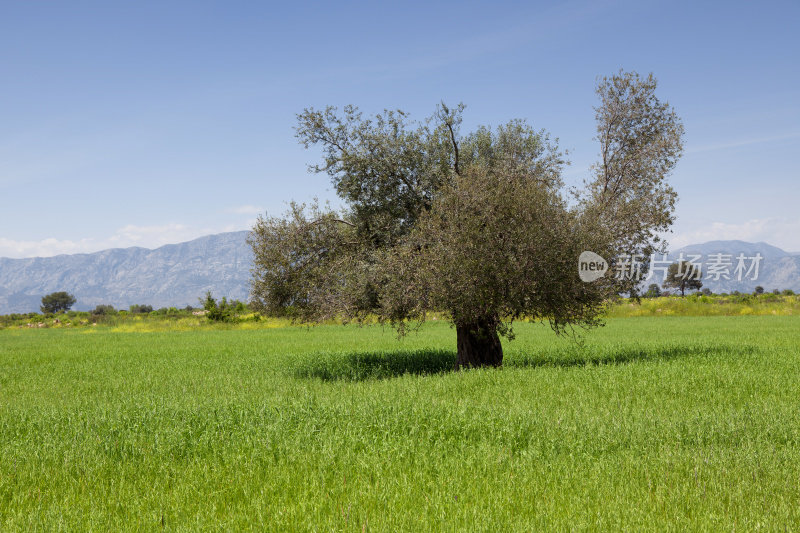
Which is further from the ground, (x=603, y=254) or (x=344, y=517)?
(x=603, y=254)

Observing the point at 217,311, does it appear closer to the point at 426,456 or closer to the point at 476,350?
the point at 476,350

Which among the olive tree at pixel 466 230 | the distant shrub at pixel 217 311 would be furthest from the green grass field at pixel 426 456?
the distant shrub at pixel 217 311

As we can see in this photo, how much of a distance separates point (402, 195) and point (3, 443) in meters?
13.4

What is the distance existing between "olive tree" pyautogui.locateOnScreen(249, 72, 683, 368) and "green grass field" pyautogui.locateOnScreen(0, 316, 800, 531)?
2.85 m

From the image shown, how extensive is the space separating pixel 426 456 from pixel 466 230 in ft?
29.7

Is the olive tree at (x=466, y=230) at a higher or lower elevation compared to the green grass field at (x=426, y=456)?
higher

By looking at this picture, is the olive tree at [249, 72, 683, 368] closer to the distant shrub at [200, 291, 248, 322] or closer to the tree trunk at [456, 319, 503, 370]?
the tree trunk at [456, 319, 503, 370]

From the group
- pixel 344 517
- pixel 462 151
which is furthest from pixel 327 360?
pixel 344 517

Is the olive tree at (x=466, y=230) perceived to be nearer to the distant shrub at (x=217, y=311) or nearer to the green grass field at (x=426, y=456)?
the green grass field at (x=426, y=456)

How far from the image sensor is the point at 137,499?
6.59 m

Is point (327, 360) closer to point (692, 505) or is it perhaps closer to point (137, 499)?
point (137, 499)

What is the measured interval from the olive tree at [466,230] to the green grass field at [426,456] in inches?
112

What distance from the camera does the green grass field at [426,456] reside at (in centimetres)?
593

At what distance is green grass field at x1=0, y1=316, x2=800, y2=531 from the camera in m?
5.93
